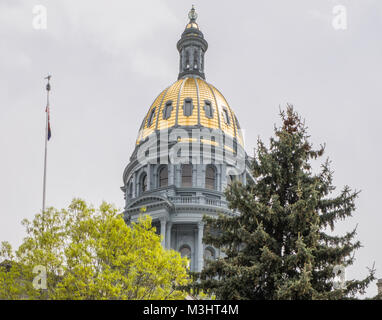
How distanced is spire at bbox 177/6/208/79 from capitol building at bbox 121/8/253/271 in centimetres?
248

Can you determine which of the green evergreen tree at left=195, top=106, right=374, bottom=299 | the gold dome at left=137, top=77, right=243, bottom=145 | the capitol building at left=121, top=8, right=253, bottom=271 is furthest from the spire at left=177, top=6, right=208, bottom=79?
the green evergreen tree at left=195, top=106, right=374, bottom=299

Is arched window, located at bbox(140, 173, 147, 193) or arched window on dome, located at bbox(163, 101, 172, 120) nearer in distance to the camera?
arched window, located at bbox(140, 173, 147, 193)

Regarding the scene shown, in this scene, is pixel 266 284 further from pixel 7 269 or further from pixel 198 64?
pixel 198 64

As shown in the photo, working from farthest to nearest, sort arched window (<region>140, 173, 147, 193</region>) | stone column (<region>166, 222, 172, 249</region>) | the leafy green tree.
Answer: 1. arched window (<region>140, 173, 147, 193</region>)
2. stone column (<region>166, 222, 172, 249</region>)
3. the leafy green tree

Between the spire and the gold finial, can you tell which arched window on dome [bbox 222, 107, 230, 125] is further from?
the gold finial

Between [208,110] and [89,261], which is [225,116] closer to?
[208,110]

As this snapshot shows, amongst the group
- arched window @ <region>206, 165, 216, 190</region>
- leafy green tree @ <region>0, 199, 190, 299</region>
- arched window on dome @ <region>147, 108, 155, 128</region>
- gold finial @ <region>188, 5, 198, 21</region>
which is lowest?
leafy green tree @ <region>0, 199, 190, 299</region>

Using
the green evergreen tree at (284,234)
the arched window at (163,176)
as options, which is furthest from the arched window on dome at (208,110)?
the green evergreen tree at (284,234)

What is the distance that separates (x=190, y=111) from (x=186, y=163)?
631cm

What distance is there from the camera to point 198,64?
75.6m

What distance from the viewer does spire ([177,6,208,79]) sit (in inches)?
2950

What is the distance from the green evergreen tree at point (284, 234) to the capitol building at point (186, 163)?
37.1 meters

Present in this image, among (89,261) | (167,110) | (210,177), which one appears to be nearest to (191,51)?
(167,110)
